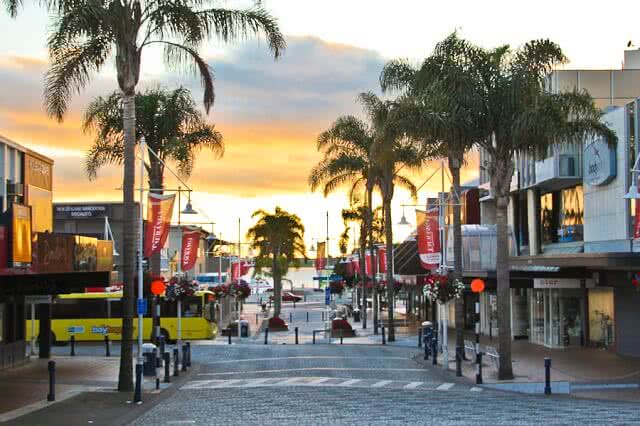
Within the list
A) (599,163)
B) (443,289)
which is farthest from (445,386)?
(599,163)

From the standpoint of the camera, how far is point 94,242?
27078 millimetres

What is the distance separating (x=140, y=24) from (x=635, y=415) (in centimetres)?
1556

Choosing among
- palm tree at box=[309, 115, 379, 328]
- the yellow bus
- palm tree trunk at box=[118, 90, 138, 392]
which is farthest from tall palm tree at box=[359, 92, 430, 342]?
palm tree trunk at box=[118, 90, 138, 392]

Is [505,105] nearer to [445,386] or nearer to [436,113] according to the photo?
[436,113]

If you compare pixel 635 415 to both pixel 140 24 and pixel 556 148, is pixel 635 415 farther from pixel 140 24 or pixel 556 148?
pixel 556 148

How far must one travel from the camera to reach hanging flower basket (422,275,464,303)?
32938mm

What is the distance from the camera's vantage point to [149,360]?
94.4ft

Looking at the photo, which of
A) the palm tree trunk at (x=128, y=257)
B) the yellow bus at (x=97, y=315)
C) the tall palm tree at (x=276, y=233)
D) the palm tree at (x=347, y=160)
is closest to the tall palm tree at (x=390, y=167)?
the palm tree at (x=347, y=160)

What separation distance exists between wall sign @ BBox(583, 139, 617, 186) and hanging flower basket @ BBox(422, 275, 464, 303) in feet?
22.4

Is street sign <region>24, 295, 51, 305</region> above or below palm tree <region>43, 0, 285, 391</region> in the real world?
below

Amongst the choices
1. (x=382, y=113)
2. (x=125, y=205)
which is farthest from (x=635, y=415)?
(x=382, y=113)

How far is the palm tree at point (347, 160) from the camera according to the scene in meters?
50.7

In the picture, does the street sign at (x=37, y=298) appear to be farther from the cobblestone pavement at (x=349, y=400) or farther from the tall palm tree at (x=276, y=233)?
the tall palm tree at (x=276, y=233)

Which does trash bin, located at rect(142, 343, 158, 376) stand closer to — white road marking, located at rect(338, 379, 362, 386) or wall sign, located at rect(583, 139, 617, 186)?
white road marking, located at rect(338, 379, 362, 386)
